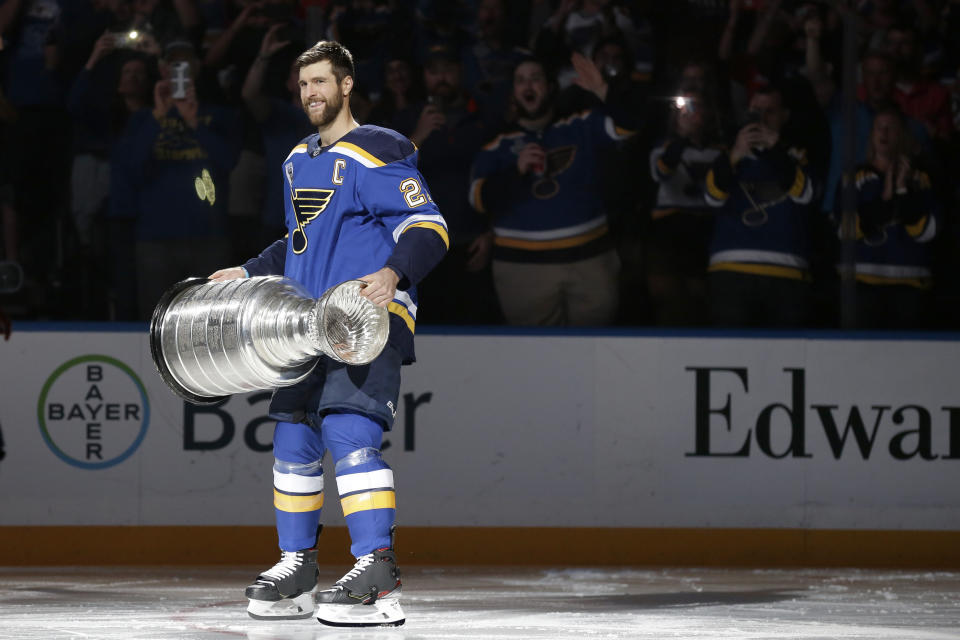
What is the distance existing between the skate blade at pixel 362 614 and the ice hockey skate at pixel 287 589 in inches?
6.3

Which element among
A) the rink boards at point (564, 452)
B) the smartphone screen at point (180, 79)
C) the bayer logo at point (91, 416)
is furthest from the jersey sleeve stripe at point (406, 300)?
the smartphone screen at point (180, 79)

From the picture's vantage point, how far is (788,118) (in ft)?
20.6

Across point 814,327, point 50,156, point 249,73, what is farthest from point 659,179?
point 50,156

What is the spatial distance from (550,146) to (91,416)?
2.15 metres

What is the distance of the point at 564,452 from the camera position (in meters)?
5.89

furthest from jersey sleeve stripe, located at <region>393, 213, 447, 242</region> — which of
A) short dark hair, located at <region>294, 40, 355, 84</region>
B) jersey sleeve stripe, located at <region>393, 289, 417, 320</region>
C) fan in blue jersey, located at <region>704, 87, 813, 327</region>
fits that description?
fan in blue jersey, located at <region>704, 87, 813, 327</region>

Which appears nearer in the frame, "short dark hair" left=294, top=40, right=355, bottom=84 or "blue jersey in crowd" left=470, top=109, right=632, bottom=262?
"short dark hair" left=294, top=40, right=355, bottom=84

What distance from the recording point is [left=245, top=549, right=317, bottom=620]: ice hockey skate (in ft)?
12.7

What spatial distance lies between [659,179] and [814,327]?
0.88 m

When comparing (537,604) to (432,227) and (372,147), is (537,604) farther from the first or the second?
(372,147)

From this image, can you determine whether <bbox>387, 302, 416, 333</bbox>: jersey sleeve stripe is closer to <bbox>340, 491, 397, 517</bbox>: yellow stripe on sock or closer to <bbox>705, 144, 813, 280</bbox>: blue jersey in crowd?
<bbox>340, 491, 397, 517</bbox>: yellow stripe on sock

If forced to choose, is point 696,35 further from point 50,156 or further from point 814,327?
point 50,156

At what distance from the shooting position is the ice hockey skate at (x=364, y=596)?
371cm

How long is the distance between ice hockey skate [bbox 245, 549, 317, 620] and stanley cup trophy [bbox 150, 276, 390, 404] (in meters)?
0.49
